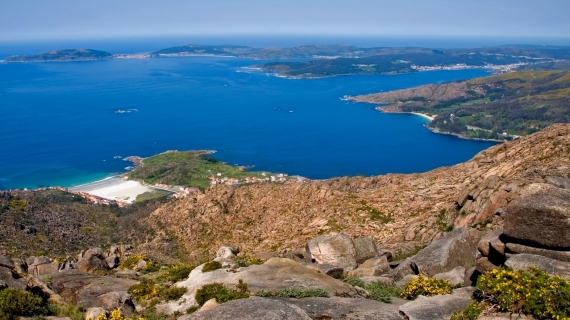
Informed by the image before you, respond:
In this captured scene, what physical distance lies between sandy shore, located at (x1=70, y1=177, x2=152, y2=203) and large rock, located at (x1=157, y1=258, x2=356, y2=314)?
296ft

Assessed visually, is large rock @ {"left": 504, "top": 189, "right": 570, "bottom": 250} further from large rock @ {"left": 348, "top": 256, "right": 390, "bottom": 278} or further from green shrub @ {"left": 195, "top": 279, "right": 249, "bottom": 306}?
green shrub @ {"left": 195, "top": 279, "right": 249, "bottom": 306}

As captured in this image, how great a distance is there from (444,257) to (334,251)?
6840 mm

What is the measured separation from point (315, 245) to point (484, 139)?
178 meters

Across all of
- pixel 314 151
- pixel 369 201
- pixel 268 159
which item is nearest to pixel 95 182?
pixel 268 159

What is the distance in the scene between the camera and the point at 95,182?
123m

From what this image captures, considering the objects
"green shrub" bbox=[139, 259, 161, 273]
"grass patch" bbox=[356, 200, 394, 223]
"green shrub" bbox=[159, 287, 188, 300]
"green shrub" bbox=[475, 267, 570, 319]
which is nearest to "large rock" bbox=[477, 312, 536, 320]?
"green shrub" bbox=[475, 267, 570, 319]

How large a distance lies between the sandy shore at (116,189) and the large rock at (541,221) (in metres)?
98.4

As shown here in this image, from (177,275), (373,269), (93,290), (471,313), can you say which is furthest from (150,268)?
(471,313)

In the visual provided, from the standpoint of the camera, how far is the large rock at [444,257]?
20.3 m

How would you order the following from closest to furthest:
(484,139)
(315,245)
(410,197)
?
(315,245), (410,197), (484,139)

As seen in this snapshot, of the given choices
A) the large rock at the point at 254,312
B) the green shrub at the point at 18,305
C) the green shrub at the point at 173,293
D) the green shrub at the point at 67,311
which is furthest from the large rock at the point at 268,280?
the large rock at the point at 254,312

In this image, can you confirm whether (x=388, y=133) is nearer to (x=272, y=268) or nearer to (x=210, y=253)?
(x=210, y=253)

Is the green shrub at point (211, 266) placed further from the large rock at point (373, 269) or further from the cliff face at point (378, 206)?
the cliff face at point (378, 206)

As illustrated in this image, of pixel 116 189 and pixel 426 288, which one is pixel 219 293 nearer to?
pixel 426 288
